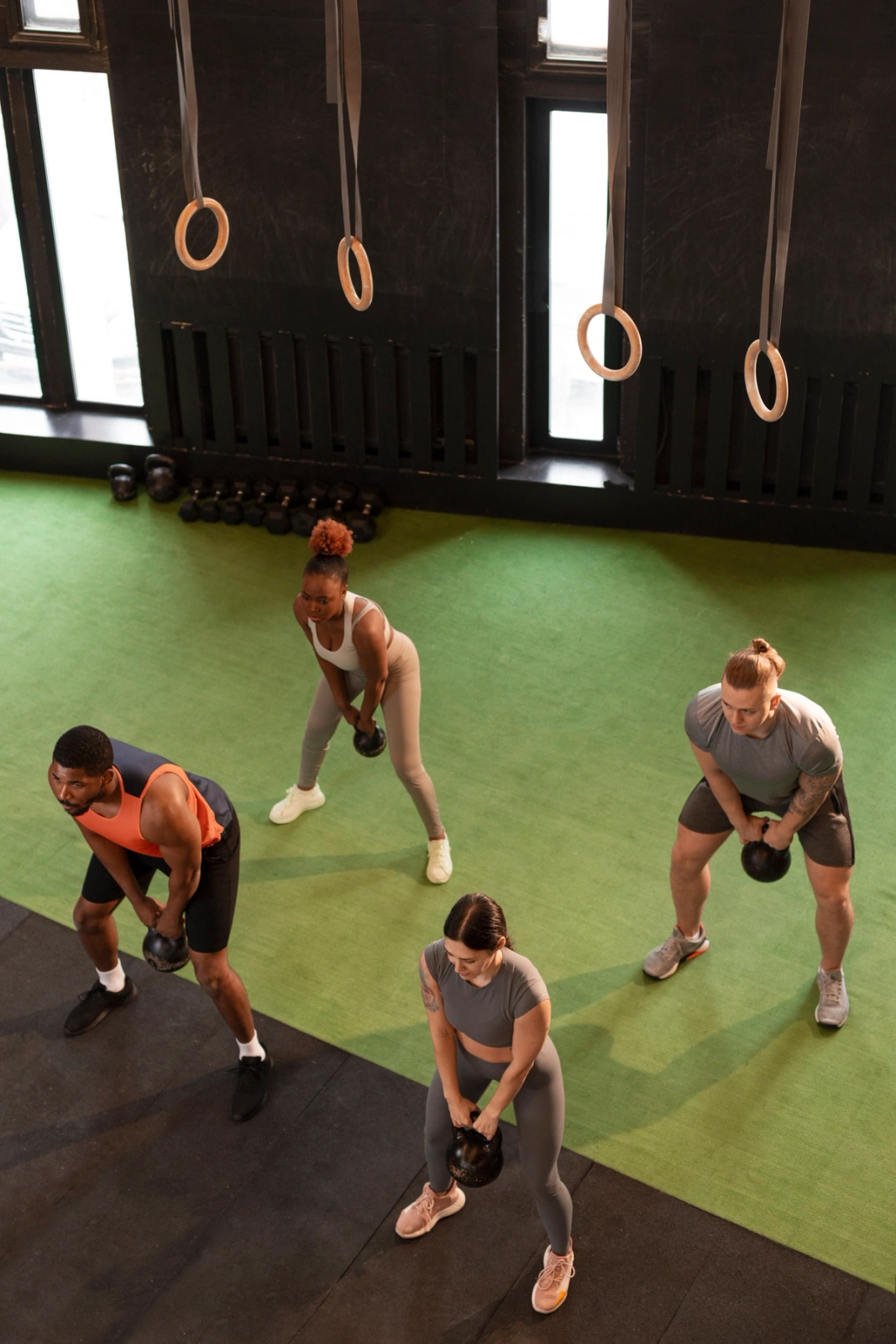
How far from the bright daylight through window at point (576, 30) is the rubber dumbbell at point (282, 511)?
8.33 feet

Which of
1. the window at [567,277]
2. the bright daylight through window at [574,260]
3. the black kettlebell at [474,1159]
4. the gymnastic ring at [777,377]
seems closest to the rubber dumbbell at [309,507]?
the window at [567,277]

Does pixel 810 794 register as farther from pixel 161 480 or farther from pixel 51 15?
pixel 51 15

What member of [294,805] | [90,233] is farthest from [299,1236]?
[90,233]

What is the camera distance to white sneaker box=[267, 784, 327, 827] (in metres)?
5.51

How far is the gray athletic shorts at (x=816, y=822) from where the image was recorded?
413 centimetres

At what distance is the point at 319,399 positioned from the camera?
24.6 ft

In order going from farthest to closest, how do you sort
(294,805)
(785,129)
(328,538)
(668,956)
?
1. (294,805)
2. (668,956)
3. (328,538)
4. (785,129)

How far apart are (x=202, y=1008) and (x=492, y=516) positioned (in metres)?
3.65

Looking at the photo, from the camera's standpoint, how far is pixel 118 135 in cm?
711

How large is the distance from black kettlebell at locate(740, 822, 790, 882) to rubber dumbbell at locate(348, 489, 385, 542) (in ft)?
11.6

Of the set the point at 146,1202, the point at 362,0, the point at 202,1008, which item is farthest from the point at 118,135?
the point at 146,1202

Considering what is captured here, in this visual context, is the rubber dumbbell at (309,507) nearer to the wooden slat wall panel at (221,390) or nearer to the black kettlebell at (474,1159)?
the wooden slat wall panel at (221,390)

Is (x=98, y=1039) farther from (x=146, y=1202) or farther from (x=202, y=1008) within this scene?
(x=146, y=1202)

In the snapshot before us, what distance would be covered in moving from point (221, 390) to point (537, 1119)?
17.2ft
